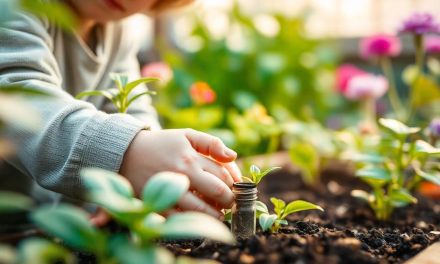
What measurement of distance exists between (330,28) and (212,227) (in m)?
2.79

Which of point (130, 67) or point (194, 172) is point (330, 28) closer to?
point (130, 67)

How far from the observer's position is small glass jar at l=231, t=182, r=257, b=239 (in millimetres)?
769

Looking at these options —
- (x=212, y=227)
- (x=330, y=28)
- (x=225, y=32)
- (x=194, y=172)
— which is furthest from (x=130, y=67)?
(x=330, y=28)

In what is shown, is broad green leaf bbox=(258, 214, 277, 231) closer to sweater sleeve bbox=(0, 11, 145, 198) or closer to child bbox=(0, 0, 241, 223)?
child bbox=(0, 0, 241, 223)

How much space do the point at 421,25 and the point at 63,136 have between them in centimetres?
94

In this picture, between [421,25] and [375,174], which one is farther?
[421,25]

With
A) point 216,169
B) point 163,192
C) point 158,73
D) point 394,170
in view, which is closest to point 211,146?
point 216,169

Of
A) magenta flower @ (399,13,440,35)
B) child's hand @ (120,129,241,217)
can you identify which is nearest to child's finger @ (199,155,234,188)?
child's hand @ (120,129,241,217)

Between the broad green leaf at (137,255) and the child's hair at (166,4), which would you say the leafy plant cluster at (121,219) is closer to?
the broad green leaf at (137,255)

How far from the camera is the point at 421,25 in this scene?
1.40 m

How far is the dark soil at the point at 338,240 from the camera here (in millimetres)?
650

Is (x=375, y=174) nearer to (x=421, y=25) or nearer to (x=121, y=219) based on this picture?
(x=421, y=25)

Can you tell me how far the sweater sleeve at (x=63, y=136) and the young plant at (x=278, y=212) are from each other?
214mm

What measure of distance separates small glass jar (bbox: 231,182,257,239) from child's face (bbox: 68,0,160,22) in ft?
1.45
